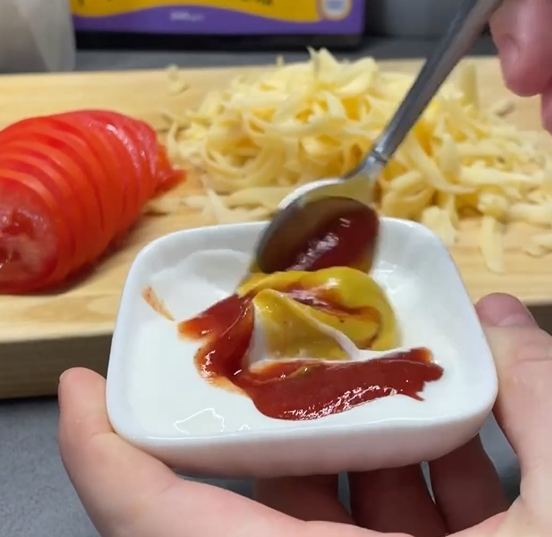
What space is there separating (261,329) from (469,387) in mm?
142

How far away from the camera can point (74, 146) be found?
35.6 inches

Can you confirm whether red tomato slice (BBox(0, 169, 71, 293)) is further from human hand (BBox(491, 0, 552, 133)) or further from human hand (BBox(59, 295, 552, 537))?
human hand (BBox(491, 0, 552, 133))

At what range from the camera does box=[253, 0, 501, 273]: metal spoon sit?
658mm

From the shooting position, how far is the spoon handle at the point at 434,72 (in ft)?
2.12

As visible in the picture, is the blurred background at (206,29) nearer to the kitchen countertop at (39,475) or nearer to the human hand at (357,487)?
the kitchen countertop at (39,475)

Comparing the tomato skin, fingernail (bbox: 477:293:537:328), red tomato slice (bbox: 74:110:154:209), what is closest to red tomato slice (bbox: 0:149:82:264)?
the tomato skin

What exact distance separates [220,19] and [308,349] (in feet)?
3.60

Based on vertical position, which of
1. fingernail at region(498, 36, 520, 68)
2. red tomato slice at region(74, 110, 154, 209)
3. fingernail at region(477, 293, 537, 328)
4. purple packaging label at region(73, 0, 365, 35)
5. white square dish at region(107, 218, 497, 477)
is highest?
fingernail at region(498, 36, 520, 68)

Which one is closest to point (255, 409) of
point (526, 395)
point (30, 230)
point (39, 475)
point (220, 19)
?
point (526, 395)

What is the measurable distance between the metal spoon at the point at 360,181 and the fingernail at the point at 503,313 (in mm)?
143

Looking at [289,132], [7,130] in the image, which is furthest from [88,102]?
[289,132]

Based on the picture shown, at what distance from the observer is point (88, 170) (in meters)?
0.89

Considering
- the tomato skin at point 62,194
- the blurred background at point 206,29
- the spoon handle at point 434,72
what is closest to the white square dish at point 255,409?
the spoon handle at point 434,72

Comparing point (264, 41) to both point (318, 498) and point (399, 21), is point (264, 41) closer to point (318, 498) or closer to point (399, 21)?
point (399, 21)
